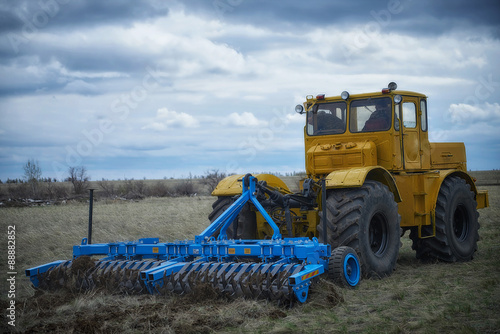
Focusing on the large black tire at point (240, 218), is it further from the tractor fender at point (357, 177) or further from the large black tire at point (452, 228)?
the large black tire at point (452, 228)

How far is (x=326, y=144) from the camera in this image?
392 inches

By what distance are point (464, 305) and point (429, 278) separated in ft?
7.39

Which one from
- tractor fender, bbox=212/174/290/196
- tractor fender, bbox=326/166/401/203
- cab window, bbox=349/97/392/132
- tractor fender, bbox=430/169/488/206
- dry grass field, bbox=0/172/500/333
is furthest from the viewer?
tractor fender, bbox=430/169/488/206

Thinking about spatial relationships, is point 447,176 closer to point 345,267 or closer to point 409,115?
point 409,115

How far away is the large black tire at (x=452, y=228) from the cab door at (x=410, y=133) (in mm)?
889

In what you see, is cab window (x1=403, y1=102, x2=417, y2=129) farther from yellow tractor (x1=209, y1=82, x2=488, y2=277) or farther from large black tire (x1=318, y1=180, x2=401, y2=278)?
large black tire (x1=318, y1=180, x2=401, y2=278)

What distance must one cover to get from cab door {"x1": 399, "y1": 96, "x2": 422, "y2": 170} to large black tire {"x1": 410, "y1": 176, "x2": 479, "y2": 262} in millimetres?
889

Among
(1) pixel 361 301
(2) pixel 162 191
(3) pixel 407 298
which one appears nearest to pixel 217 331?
(1) pixel 361 301

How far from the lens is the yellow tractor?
26.8 ft

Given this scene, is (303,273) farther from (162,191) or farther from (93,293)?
(162,191)

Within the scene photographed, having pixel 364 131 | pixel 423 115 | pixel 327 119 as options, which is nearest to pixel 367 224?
pixel 364 131

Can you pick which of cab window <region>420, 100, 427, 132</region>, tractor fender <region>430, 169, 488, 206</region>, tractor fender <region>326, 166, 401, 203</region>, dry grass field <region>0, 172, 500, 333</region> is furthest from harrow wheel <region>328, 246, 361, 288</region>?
cab window <region>420, 100, 427, 132</region>


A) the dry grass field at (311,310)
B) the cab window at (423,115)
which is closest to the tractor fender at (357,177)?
the dry grass field at (311,310)

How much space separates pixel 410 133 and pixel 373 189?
236 cm
